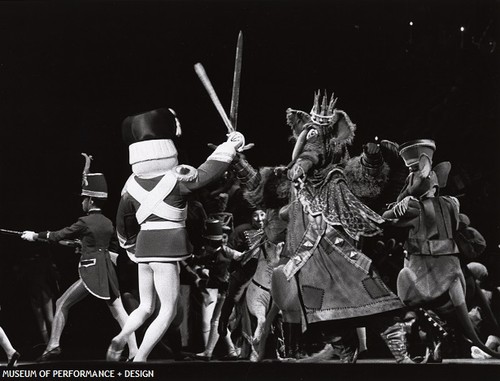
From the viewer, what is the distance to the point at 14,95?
6.51 metres

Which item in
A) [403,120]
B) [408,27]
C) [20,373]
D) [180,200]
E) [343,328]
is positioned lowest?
[20,373]

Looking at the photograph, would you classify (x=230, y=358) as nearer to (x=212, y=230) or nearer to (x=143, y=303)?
(x=143, y=303)

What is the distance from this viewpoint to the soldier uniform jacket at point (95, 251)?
6.20m

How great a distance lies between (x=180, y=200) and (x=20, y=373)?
1.76 meters

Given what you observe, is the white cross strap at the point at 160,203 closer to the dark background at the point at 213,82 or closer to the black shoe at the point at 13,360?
the dark background at the point at 213,82

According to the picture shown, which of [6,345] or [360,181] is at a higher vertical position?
[360,181]

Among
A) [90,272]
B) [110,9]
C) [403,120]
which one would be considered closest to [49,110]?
[110,9]

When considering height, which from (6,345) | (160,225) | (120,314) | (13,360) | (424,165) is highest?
(424,165)

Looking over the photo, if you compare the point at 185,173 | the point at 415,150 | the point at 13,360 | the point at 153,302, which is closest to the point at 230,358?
→ the point at 153,302

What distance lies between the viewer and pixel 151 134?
19.9 feet

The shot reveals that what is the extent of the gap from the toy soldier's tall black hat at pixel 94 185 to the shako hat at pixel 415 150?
7.42 feet

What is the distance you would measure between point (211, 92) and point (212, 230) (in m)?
1.04

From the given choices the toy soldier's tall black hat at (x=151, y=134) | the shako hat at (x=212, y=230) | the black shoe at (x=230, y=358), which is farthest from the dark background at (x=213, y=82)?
the black shoe at (x=230, y=358)

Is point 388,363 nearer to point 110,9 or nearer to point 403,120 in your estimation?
point 403,120
